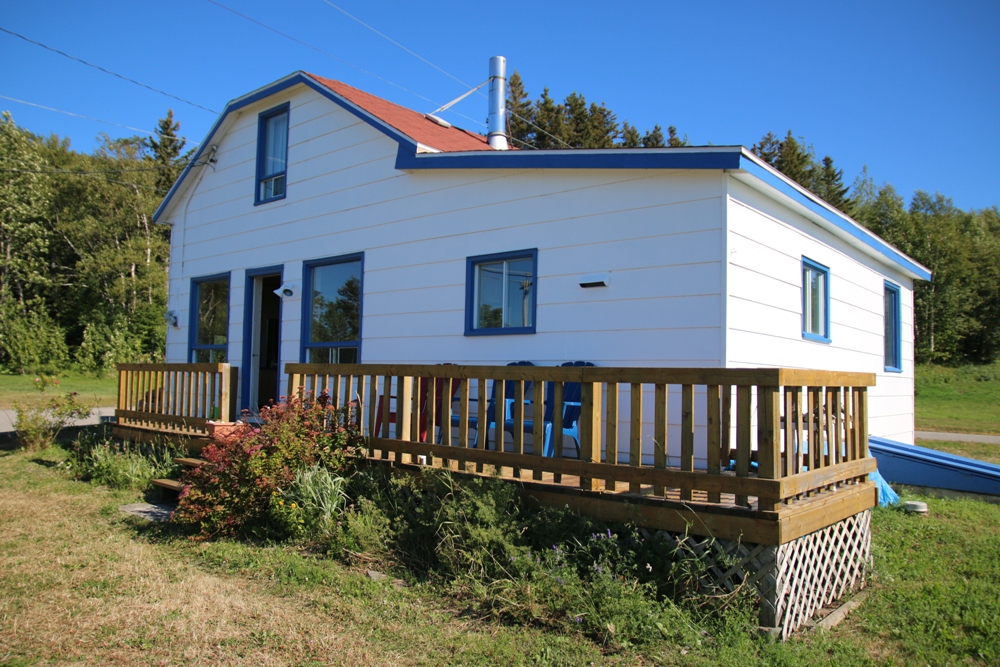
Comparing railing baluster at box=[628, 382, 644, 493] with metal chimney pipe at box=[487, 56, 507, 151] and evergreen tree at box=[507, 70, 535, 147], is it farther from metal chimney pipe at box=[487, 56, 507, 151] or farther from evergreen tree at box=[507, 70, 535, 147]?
evergreen tree at box=[507, 70, 535, 147]

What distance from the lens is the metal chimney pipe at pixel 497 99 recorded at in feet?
34.8

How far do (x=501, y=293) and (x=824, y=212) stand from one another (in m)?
3.67

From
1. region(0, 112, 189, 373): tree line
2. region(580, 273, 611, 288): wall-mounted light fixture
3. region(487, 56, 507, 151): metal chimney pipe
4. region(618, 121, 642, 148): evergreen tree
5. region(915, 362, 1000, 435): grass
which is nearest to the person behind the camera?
region(580, 273, 611, 288): wall-mounted light fixture

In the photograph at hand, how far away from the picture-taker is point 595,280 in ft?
21.8

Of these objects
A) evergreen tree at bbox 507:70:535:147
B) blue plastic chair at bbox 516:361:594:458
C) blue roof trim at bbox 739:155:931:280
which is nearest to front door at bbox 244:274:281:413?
blue plastic chair at bbox 516:361:594:458

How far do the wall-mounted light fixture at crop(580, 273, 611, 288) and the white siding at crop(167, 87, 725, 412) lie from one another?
0.18 ft

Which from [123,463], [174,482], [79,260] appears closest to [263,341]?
[123,463]

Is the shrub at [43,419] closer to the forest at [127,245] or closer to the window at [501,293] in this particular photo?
the window at [501,293]

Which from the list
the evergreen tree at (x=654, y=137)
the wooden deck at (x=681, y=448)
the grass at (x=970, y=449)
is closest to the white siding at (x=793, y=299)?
the wooden deck at (x=681, y=448)

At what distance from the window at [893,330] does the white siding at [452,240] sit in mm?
6294

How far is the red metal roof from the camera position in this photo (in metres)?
8.66

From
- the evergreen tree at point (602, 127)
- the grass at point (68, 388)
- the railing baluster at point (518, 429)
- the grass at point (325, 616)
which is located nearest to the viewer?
the grass at point (325, 616)

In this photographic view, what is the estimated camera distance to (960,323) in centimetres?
3173

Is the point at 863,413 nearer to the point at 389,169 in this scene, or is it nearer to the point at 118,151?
the point at 389,169
